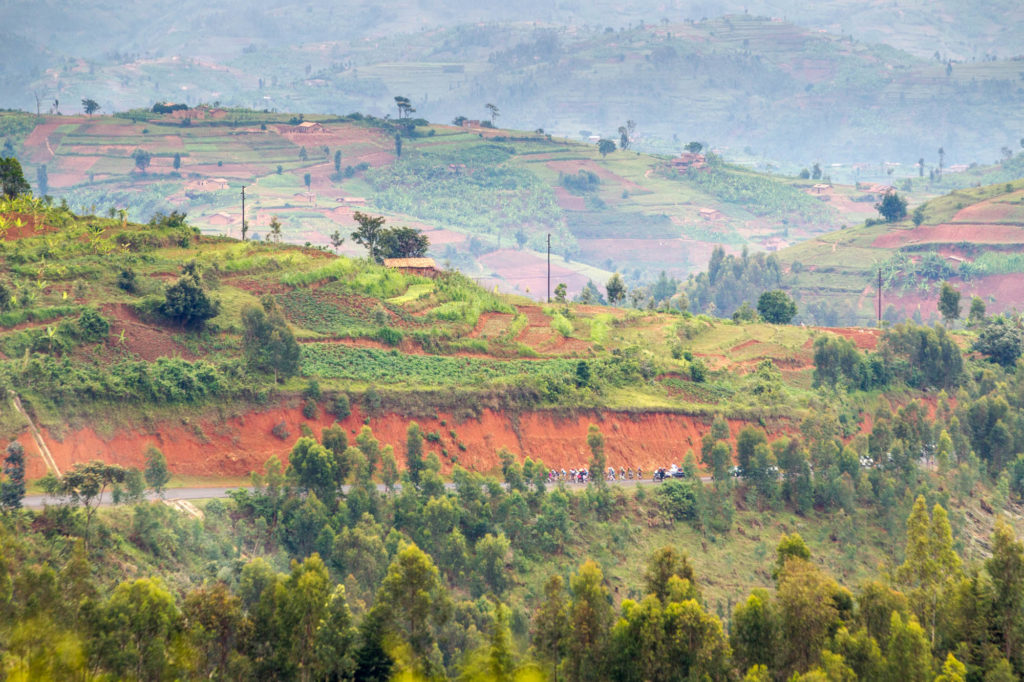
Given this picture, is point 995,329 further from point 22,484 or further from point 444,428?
point 22,484

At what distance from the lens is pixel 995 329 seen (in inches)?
3169

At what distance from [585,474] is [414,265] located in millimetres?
23038

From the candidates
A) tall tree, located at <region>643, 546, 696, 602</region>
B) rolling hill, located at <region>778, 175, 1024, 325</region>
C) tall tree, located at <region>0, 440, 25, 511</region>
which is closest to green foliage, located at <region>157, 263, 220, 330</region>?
tall tree, located at <region>0, 440, 25, 511</region>

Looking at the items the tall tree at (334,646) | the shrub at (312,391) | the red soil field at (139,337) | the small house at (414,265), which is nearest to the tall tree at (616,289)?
the small house at (414,265)

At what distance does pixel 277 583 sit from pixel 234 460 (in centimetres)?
1848

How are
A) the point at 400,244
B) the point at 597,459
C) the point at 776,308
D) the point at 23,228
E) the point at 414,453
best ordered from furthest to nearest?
the point at 776,308
the point at 400,244
the point at 23,228
the point at 597,459
the point at 414,453

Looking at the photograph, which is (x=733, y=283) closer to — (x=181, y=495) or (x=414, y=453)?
(x=414, y=453)

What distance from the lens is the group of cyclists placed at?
5916cm

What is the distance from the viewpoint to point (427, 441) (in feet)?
191

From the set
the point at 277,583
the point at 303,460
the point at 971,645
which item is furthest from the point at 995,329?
the point at 277,583

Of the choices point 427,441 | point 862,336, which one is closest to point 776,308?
point 862,336

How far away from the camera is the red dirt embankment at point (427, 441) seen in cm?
5003

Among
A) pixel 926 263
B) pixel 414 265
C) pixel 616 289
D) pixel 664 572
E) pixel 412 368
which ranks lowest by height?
pixel 926 263

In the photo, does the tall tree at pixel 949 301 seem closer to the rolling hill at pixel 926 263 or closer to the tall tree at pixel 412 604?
the rolling hill at pixel 926 263
